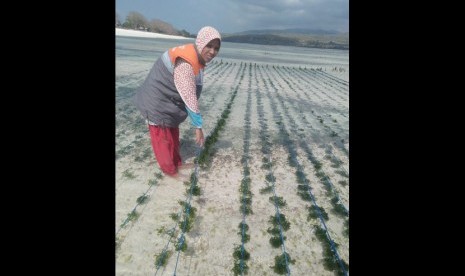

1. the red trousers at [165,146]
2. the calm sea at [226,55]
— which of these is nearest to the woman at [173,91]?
the red trousers at [165,146]

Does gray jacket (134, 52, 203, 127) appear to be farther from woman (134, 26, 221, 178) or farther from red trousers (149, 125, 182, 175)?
red trousers (149, 125, 182, 175)

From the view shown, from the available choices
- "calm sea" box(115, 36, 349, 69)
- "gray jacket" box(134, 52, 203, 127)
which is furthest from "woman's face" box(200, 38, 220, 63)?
"calm sea" box(115, 36, 349, 69)

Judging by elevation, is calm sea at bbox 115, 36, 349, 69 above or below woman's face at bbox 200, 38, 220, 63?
above

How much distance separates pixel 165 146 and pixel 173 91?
64 cm

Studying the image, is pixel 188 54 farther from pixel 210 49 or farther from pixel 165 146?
pixel 165 146

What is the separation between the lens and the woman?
2867 millimetres

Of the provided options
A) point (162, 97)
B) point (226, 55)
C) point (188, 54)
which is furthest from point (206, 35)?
point (226, 55)

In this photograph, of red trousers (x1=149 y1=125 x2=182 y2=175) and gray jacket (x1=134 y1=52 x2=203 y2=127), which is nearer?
gray jacket (x1=134 y1=52 x2=203 y2=127)
